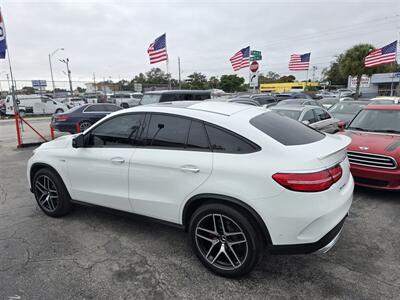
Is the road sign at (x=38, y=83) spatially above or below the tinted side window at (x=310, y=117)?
above

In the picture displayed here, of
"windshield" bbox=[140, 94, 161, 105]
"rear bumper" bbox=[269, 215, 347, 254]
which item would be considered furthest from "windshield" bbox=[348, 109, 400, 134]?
"windshield" bbox=[140, 94, 161, 105]

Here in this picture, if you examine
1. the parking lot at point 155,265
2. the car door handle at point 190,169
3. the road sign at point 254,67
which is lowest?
the parking lot at point 155,265

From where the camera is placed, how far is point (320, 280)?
272 cm

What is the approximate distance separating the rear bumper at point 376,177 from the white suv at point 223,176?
5.83ft

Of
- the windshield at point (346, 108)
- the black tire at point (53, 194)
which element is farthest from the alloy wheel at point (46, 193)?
the windshield at point (346, 108)

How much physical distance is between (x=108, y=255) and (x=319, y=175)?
242cm

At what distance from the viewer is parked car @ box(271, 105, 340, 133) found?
7.98 meters

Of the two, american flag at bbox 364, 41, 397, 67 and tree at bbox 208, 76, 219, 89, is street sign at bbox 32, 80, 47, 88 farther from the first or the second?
tree at bbox 208, 76, 219, 89

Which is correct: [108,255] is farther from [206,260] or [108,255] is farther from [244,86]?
[244,86]

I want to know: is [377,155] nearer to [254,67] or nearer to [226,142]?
[226,142]

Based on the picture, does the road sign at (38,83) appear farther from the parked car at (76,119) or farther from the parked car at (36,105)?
the parked car at (76,119)

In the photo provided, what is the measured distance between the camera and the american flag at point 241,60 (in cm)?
2089

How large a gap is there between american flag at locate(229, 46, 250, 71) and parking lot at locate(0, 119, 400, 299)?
18377 millimetres

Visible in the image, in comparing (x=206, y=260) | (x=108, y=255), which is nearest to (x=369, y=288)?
(x=206, y=260)
